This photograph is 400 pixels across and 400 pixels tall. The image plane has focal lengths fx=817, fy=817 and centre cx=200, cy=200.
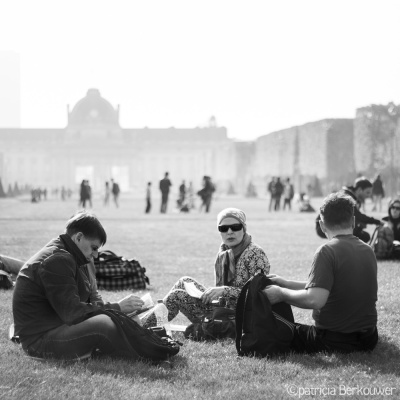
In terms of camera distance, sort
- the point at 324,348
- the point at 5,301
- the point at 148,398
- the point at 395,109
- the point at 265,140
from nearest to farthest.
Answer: the point at 148,398 → the point at 324,348 → the point at 5,301 → the point at 395,109 → the point at 265,140

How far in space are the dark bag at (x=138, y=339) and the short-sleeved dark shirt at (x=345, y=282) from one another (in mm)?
966

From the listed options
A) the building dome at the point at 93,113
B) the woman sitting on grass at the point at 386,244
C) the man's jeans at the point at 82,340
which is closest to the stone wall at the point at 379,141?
the woman sitting on grass at the point at 386,244

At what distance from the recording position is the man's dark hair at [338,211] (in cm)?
481

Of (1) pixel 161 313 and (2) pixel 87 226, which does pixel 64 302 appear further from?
(1) pixel 161 313

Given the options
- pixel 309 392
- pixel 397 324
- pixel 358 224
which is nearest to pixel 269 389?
pixel 309 392

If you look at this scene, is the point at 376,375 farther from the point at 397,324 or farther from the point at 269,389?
the point at 397,324

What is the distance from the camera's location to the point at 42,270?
455 cm

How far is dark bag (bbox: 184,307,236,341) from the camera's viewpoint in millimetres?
5598

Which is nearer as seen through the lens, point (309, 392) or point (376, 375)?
point (309, 392)

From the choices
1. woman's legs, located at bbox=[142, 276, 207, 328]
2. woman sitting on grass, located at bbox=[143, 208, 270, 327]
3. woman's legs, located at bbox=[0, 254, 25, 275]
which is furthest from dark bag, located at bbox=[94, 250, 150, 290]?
woman sitting on grass, located at bbox=[143, 208, 270, 327]

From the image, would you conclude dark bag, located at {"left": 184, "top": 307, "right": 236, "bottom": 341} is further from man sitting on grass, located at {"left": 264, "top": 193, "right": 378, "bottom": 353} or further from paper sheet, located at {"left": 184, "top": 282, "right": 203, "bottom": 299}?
man sitting on grass, located at {"left": 264, "top": 193, "right": 378, "bottom": 353}

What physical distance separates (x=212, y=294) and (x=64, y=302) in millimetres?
1286

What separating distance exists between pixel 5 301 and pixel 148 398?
3.33 m

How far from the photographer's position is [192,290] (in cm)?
584
